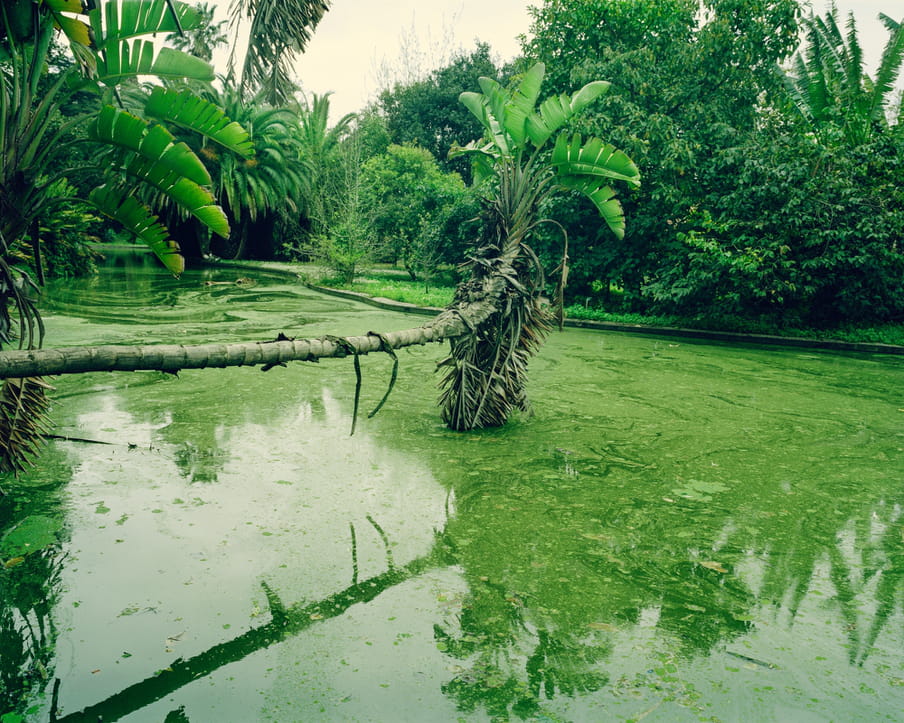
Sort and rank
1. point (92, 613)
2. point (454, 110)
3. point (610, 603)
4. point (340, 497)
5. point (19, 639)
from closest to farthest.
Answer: point (19, 639)
point (92, 613)
point (610, 603)
point (340, 497)
point (454, 110)

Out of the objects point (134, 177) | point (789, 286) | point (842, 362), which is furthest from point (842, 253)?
point (134, 177)

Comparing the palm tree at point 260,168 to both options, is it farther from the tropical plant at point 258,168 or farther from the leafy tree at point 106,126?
the leafy tree at point 106,126

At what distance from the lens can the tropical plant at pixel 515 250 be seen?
5.63 m

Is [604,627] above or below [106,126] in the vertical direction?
below

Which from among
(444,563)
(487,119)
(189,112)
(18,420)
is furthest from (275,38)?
(444,563)

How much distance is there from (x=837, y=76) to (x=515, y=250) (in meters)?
11.8

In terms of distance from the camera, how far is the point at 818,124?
13586mm

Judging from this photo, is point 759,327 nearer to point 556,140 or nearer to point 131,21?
point 556,140

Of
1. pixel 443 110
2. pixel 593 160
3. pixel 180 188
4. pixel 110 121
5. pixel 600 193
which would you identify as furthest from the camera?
pixel 443 110

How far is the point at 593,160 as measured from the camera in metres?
5.64

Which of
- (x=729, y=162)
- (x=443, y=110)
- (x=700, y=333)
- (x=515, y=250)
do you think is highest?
(x=443, y=110)

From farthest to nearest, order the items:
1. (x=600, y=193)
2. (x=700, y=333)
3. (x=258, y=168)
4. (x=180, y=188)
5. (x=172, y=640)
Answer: (x=258, y=168) → (x=700, y=333) → (x=600, y=193) → (x=180, y=188) → (x=172, y=640)

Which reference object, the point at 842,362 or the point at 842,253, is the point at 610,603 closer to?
the point at 842,362

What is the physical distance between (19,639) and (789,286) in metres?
11.9
